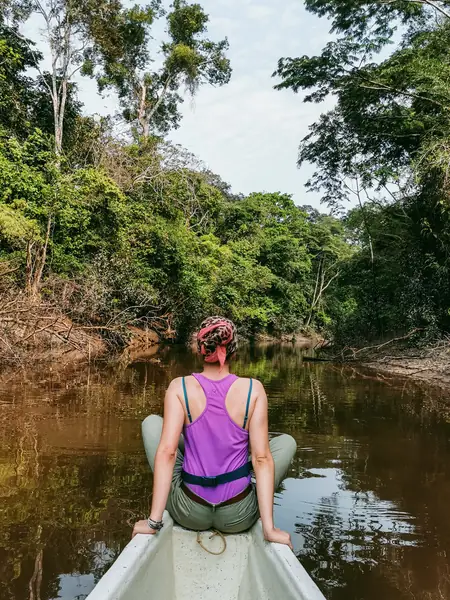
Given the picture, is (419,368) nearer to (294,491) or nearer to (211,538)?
(294,491)

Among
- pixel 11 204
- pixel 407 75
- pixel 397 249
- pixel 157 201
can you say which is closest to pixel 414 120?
pixel 407 75

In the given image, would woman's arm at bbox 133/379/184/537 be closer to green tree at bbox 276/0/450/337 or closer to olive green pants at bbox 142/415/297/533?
olive green pants at bbox 142/415/297/533

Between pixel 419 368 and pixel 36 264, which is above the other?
pixel 36 264

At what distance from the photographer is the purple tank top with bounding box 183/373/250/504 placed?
2.17 meters

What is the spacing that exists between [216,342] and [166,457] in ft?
1.84

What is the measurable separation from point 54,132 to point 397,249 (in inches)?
526

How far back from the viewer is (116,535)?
9.68 ft

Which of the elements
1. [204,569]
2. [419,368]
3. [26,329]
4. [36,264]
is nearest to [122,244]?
[36,264]

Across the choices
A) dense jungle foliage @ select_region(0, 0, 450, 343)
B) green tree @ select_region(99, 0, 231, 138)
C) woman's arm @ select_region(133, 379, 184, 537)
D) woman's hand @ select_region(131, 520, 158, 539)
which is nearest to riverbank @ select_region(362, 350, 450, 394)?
dense jungle foliage @ select_region(0, 0, 450, 343)

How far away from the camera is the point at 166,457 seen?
2121 millimetres

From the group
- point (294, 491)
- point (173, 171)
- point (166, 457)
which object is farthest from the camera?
point (173, 171)

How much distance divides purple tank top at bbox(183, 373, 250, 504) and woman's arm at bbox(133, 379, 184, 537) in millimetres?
85

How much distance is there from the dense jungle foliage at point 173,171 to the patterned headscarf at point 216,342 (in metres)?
8.66

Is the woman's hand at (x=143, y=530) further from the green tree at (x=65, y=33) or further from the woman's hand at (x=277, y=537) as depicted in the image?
the green tree at (x=65, y=33)
